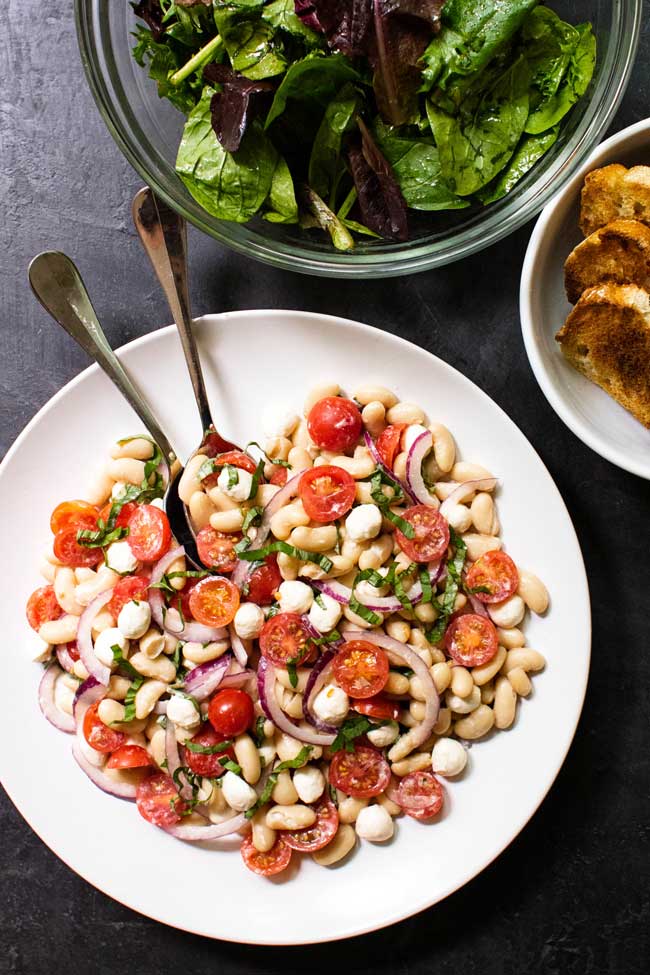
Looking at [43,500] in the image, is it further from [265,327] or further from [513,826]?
[513,826]

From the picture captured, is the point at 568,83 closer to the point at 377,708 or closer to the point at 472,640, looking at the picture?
the point at 472,640

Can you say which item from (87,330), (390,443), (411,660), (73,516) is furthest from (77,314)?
(411,660)

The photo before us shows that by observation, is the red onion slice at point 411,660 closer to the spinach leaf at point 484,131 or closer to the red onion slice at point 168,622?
the red onion slice at point 168,622

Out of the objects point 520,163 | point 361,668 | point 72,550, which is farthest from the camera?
point 72,550

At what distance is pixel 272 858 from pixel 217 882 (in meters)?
0.13

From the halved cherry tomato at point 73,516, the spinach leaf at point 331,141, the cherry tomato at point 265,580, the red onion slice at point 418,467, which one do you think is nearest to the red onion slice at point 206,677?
the cherry tomato at point 265,580

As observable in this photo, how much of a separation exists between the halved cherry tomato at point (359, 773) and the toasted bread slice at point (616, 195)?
951mm

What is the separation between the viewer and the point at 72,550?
1.52 meters

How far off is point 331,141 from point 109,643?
2.90 ft

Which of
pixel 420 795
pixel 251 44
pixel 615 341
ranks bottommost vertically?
pixel 420 795

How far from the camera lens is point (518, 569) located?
58.8 inches

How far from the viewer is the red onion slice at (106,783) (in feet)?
4.99

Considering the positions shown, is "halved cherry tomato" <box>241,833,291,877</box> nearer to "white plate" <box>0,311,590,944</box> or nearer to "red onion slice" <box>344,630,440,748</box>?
"white plate" <box>0,311,590,944</box>

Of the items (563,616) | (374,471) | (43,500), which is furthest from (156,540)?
(563,616)
